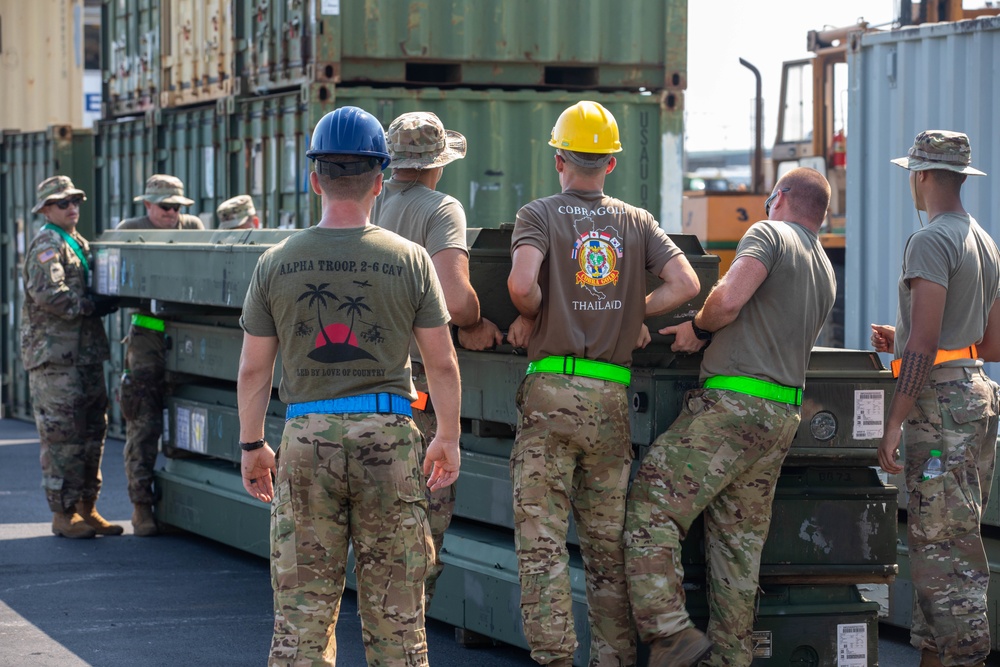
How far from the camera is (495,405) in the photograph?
568cm

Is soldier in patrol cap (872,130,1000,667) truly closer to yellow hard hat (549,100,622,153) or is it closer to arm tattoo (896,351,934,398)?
arm tattoo (896,351,934,398)

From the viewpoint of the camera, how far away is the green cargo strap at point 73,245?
8.45 m

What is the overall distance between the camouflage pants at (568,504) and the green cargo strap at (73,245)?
13.5 feet

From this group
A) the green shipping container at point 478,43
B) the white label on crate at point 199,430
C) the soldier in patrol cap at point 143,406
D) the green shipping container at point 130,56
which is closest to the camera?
the white label on crate at point 199,430

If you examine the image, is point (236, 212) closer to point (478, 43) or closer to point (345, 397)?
point (478, 43)

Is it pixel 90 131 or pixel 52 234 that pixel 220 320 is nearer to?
pixel 52 234

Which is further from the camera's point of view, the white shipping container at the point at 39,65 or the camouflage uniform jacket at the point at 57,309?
the white shipping container at the point at 39,65

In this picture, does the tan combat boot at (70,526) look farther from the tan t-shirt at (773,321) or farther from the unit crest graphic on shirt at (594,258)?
the tan t-shirt at (773,321)

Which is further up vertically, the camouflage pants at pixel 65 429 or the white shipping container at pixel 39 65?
the white shipping container at pixel 39 65

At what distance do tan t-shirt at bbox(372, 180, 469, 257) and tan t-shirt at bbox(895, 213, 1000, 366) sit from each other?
1.59 meters

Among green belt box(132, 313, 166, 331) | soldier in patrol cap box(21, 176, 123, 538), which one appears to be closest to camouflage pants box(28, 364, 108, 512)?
soldier in patrol cap box(21, 176, 123, 538)

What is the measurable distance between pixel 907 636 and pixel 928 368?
1641 mm

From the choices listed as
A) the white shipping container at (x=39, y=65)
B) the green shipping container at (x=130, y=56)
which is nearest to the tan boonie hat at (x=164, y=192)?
the green shipping container at (x=130, y=56)

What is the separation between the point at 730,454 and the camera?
5023mm
